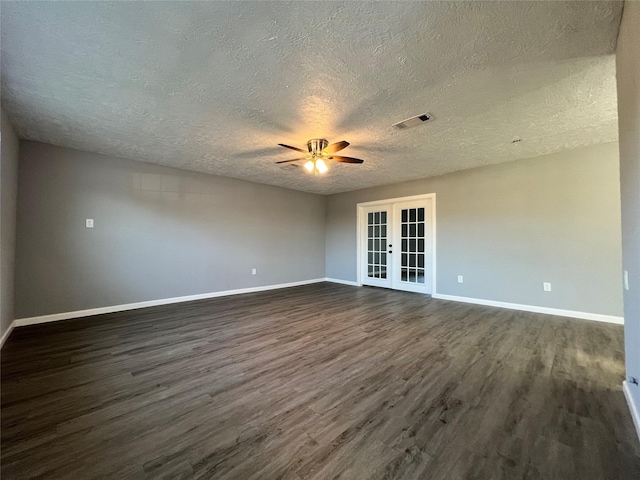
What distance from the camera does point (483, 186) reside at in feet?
15.0

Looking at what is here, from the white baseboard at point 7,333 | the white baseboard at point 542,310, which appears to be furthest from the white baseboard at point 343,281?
the white baseboard at point 7,333

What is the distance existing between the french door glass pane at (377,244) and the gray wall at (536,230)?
1144 millimetres

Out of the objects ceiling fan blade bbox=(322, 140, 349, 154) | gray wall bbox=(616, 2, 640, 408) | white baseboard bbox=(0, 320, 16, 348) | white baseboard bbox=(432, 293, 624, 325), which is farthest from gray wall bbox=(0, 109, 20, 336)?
white baseboard bbox=(432, 293, 624, 325)

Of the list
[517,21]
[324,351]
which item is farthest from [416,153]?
[324,351]

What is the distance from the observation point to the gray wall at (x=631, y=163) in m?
1.40

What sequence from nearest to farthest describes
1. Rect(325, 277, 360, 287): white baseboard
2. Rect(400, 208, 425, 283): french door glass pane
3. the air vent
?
the air vent < Rect(400, 208, 425, 283): french door glass pane < Rect(325, 277, 360, 287): white baseboard

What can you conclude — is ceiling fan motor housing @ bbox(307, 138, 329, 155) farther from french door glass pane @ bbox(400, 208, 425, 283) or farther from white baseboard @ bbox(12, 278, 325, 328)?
white baseboard @ bbox(12, 278, 325, 328)

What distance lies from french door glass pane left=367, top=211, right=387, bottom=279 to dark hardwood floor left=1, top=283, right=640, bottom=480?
9.34 feet

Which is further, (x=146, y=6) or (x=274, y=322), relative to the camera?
(x=274, y=322)

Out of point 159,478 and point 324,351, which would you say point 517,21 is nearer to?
point 324,351

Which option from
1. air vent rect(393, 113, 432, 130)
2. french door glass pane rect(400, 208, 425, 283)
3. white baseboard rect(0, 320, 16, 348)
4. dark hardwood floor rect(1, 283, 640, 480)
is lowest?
dark hardwood floor rect(1, 283, 640, 480)

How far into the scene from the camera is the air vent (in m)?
2.71

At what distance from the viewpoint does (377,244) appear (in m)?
→ 6.32

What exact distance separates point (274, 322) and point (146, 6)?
3.34m
